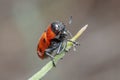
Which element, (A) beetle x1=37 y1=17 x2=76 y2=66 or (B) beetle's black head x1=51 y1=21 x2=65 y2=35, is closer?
(A) beetle x1=37 y1=17 x2=76 y2=66

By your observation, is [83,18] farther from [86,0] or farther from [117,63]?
[117,63]

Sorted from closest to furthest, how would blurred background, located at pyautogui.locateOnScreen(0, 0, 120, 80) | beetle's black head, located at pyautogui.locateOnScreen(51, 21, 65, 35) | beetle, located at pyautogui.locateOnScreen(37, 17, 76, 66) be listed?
1. beetle, located at pyautogui.locateOnScreen(37, 17, 76, 66)
2. beetle's black head, located at pyautogui.locateOnScreen(51, 21, 65, 35)
3. blurred background, located at pyautogui.locateOnScreen(0, 0, 120, 80)

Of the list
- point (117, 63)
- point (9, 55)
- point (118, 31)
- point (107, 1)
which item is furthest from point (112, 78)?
point (107, 1)

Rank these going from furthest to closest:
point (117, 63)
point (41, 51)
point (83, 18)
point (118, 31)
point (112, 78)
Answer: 1. point (83, 18)
2. point (118, 31)
3. point (117, 63)
4. point (112, 78)
5. point (41, 51)

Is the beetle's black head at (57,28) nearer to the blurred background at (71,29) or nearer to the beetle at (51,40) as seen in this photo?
the beetle at (51,40)

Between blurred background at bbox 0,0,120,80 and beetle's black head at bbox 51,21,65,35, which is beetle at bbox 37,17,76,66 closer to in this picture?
beetle's black head at bbox 51,21,65,35

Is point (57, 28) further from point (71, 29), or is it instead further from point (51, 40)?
point (71, 29)

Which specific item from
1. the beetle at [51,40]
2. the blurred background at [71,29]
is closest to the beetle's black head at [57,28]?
the beetle at [51,40]

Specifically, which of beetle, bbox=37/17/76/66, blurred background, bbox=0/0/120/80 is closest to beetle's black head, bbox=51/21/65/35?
beetle, bbox=37/17/76/66
